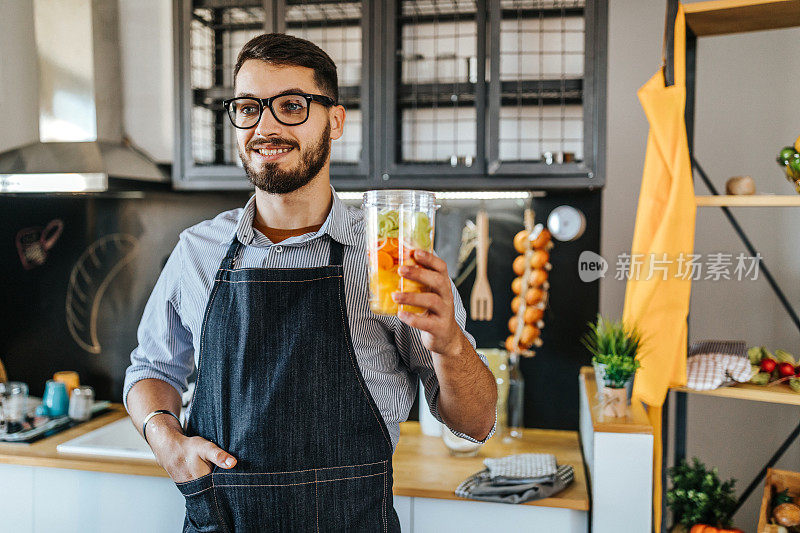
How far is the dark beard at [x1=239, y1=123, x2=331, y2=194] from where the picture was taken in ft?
4.11

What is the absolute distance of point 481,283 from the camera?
2422mm

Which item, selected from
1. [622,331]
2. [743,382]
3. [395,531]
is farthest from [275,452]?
[743,382]

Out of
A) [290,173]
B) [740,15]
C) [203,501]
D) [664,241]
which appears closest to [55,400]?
[203,501]

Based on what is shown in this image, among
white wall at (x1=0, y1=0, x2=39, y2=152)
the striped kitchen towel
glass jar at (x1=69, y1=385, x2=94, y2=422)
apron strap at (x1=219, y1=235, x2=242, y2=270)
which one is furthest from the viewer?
glass jar at (x1=69, y1=385, x2=94, y2=422)

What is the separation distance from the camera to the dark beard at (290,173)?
1.25m

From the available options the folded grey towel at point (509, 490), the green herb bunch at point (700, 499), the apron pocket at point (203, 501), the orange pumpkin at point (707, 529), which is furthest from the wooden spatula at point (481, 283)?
the apron pocket at point (203, 501)

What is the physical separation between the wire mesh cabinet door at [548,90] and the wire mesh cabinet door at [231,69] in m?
0.43

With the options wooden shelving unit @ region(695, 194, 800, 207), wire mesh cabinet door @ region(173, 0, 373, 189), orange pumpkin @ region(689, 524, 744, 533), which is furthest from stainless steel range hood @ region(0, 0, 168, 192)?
orange pumpkin @ region(689, 524, 744, 533)

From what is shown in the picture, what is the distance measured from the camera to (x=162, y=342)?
4.68 ft

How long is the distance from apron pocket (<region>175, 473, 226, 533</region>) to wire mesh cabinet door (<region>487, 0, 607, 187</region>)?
1.30 metres

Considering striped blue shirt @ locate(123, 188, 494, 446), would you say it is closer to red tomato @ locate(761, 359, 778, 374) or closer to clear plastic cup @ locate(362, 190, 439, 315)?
clear plastic cup @ locate(362, 190, 439, 315)

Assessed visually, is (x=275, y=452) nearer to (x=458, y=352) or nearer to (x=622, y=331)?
(x=458, y=352)

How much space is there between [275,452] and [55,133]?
5.61 ft

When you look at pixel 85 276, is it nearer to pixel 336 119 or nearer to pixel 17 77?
pixel 17 77
